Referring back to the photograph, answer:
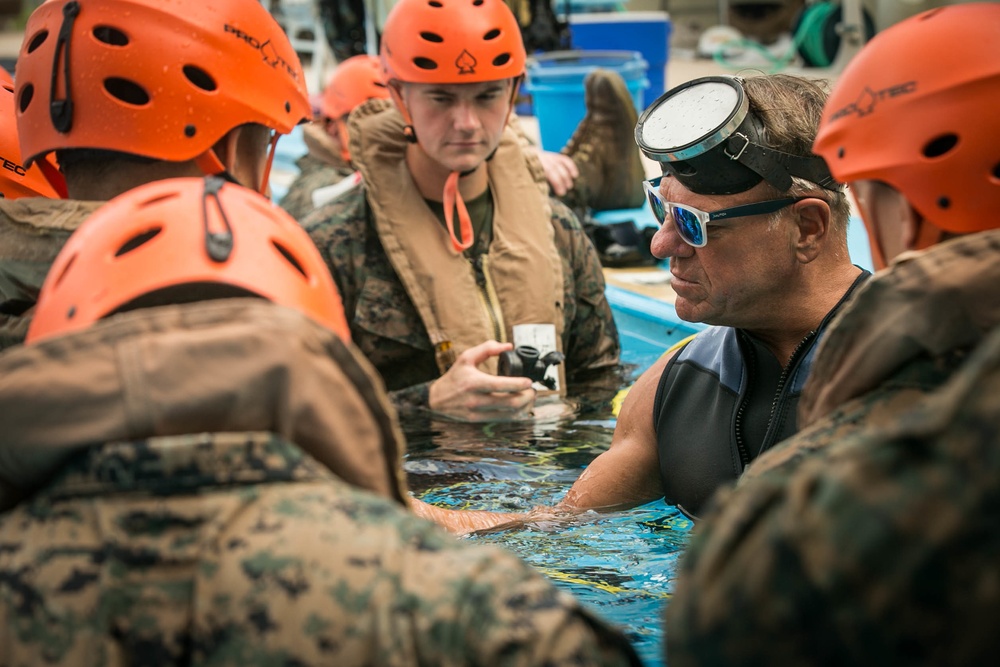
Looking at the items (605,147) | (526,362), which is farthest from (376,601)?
(605,147)

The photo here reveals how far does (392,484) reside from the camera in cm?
170

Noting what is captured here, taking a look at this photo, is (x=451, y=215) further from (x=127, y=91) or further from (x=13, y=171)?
(x=127, y=91)

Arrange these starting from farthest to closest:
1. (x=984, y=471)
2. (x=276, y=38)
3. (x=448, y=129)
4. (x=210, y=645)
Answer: (x=448, y=129), (x=276, y=38), (x=210, y=645), (x=984, y=471)

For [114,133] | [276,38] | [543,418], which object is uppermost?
[276,38]

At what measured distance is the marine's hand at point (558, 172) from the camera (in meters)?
6.29

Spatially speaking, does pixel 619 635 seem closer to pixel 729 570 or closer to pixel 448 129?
pixel 729 570

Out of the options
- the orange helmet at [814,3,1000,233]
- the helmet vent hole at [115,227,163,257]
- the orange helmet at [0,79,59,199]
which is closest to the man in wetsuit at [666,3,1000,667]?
the orange helmet at [814,3,1000,233]

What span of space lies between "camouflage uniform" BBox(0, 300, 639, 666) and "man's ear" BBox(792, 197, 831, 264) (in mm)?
1983

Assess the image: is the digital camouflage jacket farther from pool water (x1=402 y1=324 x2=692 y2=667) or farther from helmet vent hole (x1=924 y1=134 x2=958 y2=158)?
helmet vent hole (x1=924 y1=134 x2=958 y2=158)

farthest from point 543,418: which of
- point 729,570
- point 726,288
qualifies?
point 729,570

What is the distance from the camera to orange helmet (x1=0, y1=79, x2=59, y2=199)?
3.79 metres

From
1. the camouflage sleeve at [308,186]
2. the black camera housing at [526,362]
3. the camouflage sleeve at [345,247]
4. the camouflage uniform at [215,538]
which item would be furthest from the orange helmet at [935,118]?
the camouflage sleeve at [308,186]

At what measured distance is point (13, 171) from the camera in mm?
3791

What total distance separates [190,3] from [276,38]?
0.29 metres
